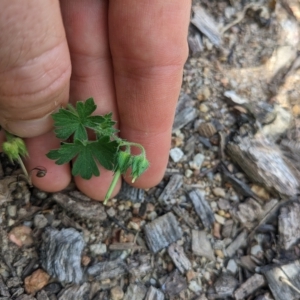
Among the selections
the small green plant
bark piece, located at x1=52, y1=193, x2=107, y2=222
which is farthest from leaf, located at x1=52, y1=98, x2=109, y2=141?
bark piece, located at x1=52, y1=193, x2=107, y2=222

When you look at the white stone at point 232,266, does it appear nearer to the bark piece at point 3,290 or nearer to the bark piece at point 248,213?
the bark piece at point 248,213

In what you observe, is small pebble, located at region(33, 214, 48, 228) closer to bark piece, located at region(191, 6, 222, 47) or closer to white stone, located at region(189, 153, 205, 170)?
white stone, located at region(189, 153, 205, 170)

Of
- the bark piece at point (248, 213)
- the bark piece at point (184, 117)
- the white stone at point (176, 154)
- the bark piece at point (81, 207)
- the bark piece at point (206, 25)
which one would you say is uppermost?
the bark piece at point (206, 25)

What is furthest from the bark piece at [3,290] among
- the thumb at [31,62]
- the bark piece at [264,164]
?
the bark piece at [264,164]

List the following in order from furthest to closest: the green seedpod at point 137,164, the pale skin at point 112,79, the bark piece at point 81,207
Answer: the bark piece at point 81,207 < the green seedpod at point 137,164 < the pale skin at point 112,79

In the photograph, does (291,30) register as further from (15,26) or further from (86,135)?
(15,26)

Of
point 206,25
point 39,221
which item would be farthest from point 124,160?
point 206,25

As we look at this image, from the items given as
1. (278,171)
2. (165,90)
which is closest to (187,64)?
(165,90)

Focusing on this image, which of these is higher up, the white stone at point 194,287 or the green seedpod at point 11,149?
the green seedpod at point 11,149
